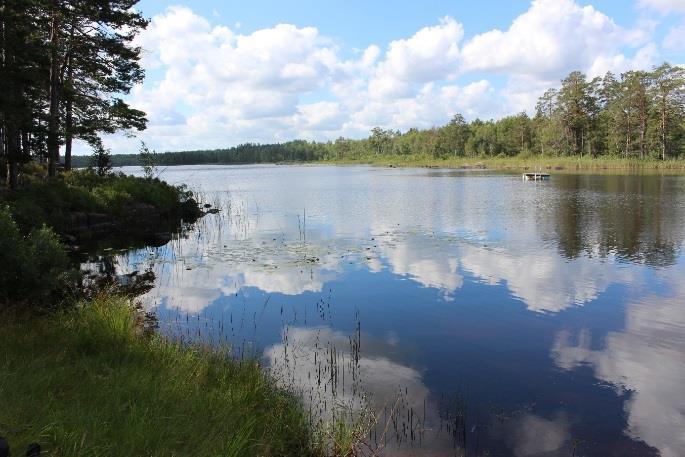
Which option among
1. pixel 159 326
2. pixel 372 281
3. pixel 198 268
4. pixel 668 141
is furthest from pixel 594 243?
pixel 668 141

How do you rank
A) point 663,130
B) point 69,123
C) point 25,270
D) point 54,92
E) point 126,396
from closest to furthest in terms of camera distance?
point 126,396, point 25,270, point 54,92, point 69,123, point 663,130

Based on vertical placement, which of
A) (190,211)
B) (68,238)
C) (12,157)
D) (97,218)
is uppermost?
(12,157)

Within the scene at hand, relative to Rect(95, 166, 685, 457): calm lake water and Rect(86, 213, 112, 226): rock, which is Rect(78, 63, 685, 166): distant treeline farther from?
Rect(95, 166, 685, 457): calm lake water

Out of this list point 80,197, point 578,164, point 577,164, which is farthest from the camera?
point 577,164

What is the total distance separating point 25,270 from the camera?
10.2 m

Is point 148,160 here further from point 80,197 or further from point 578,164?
point 578,164

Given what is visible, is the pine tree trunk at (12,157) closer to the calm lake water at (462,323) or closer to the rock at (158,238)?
the rock at (158,238)

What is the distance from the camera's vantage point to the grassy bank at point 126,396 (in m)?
5.33

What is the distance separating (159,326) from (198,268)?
774 centimetres

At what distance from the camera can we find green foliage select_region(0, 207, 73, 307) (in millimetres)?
10055

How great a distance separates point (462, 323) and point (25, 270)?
1037cm

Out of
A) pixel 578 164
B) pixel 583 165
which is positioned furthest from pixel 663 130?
pixel 578 164

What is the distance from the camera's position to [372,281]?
17906mm

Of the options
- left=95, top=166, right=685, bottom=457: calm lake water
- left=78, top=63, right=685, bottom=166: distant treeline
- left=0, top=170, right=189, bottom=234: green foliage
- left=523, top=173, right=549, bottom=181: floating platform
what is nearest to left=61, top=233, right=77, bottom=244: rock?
left=0, top=170, right=189, bottom=234: green foliage
